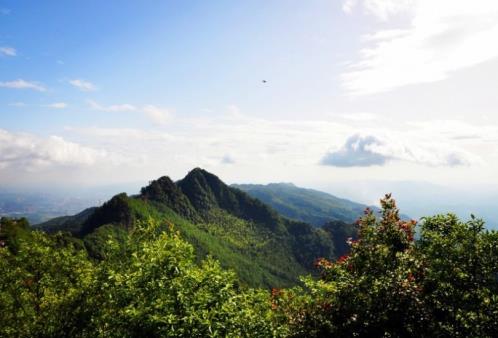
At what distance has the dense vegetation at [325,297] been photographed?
66.0 ft

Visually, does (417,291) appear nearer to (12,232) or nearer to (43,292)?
(43,292)

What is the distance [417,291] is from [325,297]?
242 inches

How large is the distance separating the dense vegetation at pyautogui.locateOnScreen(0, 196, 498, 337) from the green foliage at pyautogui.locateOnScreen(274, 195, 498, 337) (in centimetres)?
6

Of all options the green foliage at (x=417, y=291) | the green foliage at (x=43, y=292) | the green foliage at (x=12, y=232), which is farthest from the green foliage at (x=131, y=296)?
the green foliage at (x=12, y=232)

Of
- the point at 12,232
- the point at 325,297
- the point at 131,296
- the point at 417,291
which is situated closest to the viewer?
the point at 417,291

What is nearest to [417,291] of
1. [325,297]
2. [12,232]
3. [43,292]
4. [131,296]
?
[325,297]

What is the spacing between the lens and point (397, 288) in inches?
817

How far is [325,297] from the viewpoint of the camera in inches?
977

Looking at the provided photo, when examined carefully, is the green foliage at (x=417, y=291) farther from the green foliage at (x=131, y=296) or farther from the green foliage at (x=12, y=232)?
Result: the green foliage at (x=12, y=232)

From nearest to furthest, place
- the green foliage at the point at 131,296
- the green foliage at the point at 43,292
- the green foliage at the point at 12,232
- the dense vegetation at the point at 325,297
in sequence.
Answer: the dense vegetation at the point at 325,297
the green foliage at the point at 131,296
the green foliage at the point at 43,292
the green foliage at the point at 12,232

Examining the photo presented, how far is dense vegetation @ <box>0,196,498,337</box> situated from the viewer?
20.1m

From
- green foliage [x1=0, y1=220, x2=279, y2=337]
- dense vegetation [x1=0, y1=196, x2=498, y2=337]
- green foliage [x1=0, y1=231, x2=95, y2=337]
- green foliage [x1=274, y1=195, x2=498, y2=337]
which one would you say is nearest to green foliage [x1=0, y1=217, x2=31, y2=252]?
green foliage [x1=0, y1=231, x2=95, y2=337]

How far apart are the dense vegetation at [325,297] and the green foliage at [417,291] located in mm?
55

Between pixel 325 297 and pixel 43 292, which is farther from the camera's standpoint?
pixel 43 292
